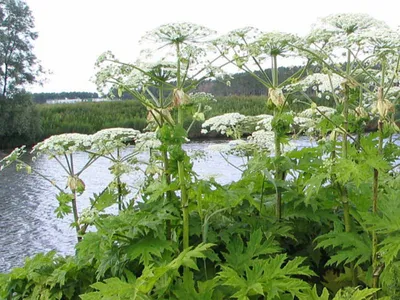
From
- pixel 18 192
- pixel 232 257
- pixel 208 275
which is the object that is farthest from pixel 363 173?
pixel 18 192

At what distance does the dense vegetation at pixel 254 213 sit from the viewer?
1603 millimetres


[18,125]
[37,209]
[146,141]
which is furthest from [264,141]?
[18,125]

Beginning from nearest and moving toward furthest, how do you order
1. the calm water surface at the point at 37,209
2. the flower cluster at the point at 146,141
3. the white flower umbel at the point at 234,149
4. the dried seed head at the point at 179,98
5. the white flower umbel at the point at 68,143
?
1. the dried seed head at the point at 179,98
2. the flower cluster at the point at 146,141
3. the white flower umbel at the point at 68,143
4. the white flower umbel at the point at 234,149
5. the calm water surface at the point at 37,209

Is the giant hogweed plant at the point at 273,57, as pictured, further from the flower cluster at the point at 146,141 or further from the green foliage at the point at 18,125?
the green foliage at the point at 18,125

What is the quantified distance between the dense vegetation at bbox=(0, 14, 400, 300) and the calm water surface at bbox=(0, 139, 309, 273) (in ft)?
8.85

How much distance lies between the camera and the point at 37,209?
9.20 metres

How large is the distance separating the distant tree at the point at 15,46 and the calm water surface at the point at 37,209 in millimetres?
15625

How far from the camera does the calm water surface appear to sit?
691 cm

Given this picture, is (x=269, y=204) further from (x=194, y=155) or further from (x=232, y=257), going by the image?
(x=194, y=155)

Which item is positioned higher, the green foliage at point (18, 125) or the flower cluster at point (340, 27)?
the flower cluster at point (340, 27)

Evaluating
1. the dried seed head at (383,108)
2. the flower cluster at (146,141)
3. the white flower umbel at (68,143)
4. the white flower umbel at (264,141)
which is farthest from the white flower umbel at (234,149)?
the dried seed head at (383,108)

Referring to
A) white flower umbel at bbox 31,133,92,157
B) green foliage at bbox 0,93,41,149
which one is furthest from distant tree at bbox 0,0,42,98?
white flower umbel at bbox 31,133,92,157

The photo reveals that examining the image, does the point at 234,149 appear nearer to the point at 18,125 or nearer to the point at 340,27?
the point at 340,27

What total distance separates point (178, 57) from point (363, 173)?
81 cm
